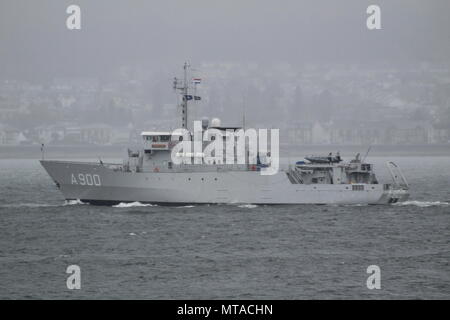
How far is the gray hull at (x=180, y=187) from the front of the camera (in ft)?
149

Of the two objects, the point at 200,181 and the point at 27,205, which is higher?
the point at 200,181

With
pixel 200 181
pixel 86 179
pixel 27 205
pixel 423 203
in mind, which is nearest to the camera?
pixel 200 181

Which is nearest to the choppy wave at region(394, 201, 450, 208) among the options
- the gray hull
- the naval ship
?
the naval ship

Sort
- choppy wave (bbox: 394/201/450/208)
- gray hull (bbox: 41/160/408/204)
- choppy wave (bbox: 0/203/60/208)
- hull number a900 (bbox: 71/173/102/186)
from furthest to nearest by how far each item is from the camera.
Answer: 1. choppy wave (bbox: 394/201/450/208)
2. choppy wave (bbox: 0/203/60/208)
3. hull number a900 (bbox: 71/173/102/186)
4. gray hull (bbox: 41/160/408/204)

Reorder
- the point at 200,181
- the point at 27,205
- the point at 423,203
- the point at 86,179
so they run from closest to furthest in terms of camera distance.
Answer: the point at 200,181 → the point at 86,179 → the point at 27,205 → the point at 423,203

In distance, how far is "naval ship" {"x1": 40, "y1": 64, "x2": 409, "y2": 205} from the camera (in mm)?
45375

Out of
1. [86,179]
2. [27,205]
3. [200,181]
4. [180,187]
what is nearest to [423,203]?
[200,181]

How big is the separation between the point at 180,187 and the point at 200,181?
1.19 metres

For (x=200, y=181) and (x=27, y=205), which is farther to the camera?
(x=27, y=205)

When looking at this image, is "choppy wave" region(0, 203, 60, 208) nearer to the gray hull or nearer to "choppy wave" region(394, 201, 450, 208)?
the gray hull

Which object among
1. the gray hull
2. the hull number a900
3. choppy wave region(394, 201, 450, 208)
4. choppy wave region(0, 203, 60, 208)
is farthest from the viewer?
choppy wave region(394, 201, 450, 208)

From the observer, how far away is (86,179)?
45.9m

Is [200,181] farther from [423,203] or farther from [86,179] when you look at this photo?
[423,203]
